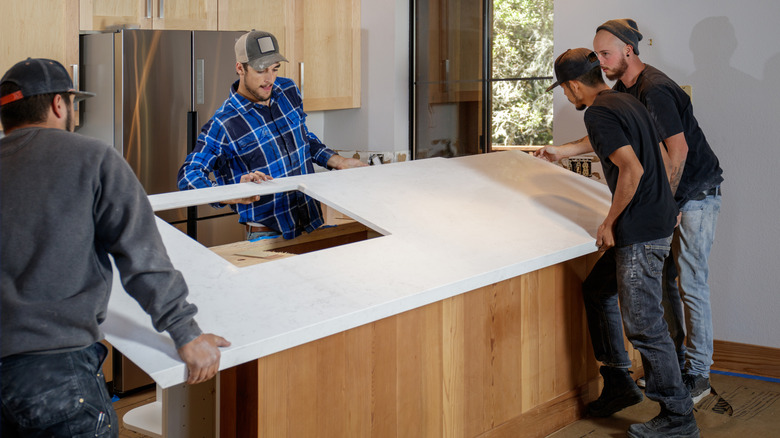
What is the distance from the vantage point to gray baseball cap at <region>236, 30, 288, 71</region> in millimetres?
2789

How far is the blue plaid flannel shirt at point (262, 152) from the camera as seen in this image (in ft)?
9.36

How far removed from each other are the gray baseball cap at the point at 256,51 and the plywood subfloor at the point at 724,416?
1.75 m

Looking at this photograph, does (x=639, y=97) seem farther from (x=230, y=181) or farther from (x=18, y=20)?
(x=18, y=20)

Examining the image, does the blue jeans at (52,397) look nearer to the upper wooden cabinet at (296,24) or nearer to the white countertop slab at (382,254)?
the white countertop slab at (382,254)

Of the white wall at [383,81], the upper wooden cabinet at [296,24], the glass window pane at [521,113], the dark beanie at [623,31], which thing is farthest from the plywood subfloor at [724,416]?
the upper wooden cabinet at [296,24]

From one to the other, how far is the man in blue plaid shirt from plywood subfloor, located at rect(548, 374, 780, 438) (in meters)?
1.31

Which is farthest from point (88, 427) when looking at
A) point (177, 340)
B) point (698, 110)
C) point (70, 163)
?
point (698, 110)

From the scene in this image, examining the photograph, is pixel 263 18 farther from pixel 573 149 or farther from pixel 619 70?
pixel 619 70

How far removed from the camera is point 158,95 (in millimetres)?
3648

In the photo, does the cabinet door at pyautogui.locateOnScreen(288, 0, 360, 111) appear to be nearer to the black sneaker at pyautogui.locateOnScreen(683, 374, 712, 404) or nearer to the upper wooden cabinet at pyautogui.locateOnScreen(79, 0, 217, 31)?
the upper wooden cabinet at pyautogui.locateOnScreen(79, 0, 217, 31)

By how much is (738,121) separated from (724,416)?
4.42 feet

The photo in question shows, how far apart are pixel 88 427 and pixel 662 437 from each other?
1982 millimetres

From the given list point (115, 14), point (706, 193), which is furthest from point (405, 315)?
point (115, 14)

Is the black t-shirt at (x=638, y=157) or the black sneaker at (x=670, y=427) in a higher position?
the black t-shirt at (x=638, y=157)
